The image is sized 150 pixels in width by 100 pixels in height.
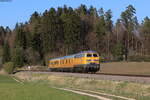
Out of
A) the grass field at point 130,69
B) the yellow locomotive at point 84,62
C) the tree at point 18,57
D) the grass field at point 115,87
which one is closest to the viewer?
the grass field at point 115,87

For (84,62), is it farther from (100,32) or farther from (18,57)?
(100,32)

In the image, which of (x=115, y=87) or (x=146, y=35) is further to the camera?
(x=146, y=35)

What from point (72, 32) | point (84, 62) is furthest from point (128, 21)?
point (84, 62)

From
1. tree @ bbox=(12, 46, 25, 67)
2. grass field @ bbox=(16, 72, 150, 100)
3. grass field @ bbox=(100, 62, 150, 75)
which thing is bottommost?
grass field @ bbox=(16, 72, 150, 100)

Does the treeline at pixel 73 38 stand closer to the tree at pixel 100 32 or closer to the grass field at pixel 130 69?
the tree at pixel 100 32

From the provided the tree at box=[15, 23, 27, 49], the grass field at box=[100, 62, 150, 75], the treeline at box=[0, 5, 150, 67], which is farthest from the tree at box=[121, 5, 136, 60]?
the grass field at box=[100, 62, 150, 75]

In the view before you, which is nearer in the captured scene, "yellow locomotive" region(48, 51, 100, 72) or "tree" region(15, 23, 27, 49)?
"yellow locomotive" region(48, 51, 100, 72)

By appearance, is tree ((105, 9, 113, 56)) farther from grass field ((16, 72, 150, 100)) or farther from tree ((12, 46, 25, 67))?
grass field ((16, 72, 150, 100))

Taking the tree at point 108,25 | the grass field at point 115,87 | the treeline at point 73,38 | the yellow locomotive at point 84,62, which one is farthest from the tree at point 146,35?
the grass field at point 115,87

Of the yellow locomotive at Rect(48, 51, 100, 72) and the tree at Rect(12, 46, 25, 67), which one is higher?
the tree at Rect(12, 46, 25, 67)

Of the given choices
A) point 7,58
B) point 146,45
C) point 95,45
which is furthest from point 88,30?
point 7,58

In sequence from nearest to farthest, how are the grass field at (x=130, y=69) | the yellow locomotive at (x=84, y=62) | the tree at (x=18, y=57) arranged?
the yellow locomotive at (x=84, y=62) < the grass field at (x=130, y=69) < the tree at (x=18, y=57)

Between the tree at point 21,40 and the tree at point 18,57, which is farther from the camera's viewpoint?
the tree at point 21,40

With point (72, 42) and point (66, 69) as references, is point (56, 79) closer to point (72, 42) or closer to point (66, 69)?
point (66, 69)
